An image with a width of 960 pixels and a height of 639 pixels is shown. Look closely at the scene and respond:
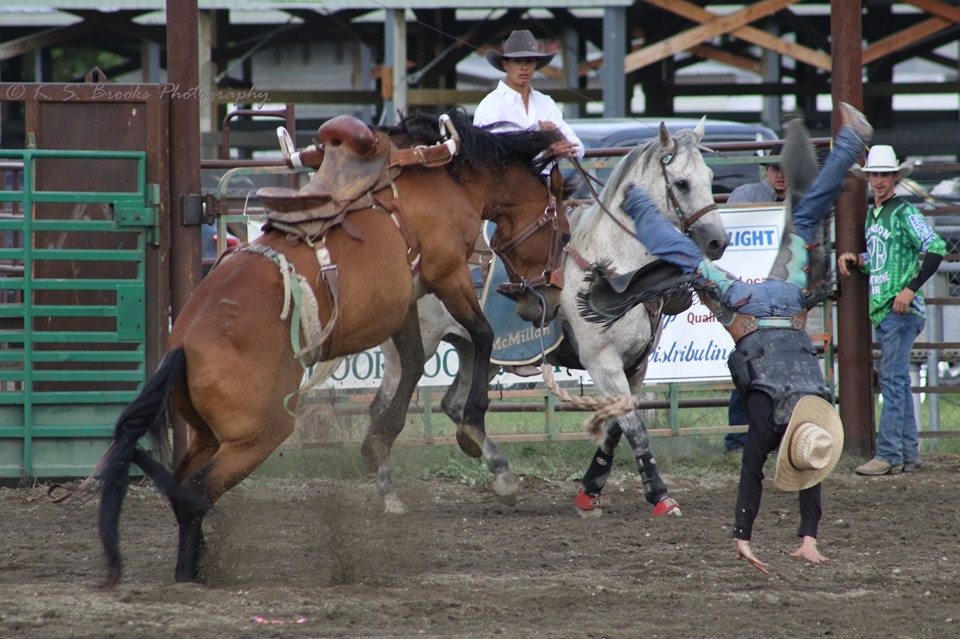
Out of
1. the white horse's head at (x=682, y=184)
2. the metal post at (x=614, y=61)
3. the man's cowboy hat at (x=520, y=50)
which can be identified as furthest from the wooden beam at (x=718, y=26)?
the white horse's head at (x=682, y=184)

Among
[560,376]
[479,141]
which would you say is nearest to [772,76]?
[560,376]

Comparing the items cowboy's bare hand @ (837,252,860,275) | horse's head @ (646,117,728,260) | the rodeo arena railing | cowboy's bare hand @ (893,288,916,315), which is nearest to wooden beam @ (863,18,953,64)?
the rodeo arena railing

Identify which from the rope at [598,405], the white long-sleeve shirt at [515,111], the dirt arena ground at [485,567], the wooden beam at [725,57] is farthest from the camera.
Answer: the wooden beam at [725,57]

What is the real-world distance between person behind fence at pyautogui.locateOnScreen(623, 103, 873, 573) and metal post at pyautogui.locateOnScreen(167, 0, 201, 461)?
342 centimetres

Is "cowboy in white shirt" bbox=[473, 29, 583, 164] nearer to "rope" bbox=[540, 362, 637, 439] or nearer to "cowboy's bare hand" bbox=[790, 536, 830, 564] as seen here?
"rope" bbox=[540, 362, 637, 439]

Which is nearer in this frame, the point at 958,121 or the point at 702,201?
the point at 702,201

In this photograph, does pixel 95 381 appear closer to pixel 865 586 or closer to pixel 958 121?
pixel 865 586

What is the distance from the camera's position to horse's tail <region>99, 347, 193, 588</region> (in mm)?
4895

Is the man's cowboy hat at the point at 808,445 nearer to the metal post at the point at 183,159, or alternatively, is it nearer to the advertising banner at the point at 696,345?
the advertising banner at the point at 696,345

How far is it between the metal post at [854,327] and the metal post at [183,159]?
4397 millimetres

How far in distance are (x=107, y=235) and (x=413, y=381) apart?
2475 millimetres

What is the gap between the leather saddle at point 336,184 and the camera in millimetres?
5348

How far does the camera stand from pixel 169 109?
7754mm

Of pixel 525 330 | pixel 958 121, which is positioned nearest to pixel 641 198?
pixel 525 330
